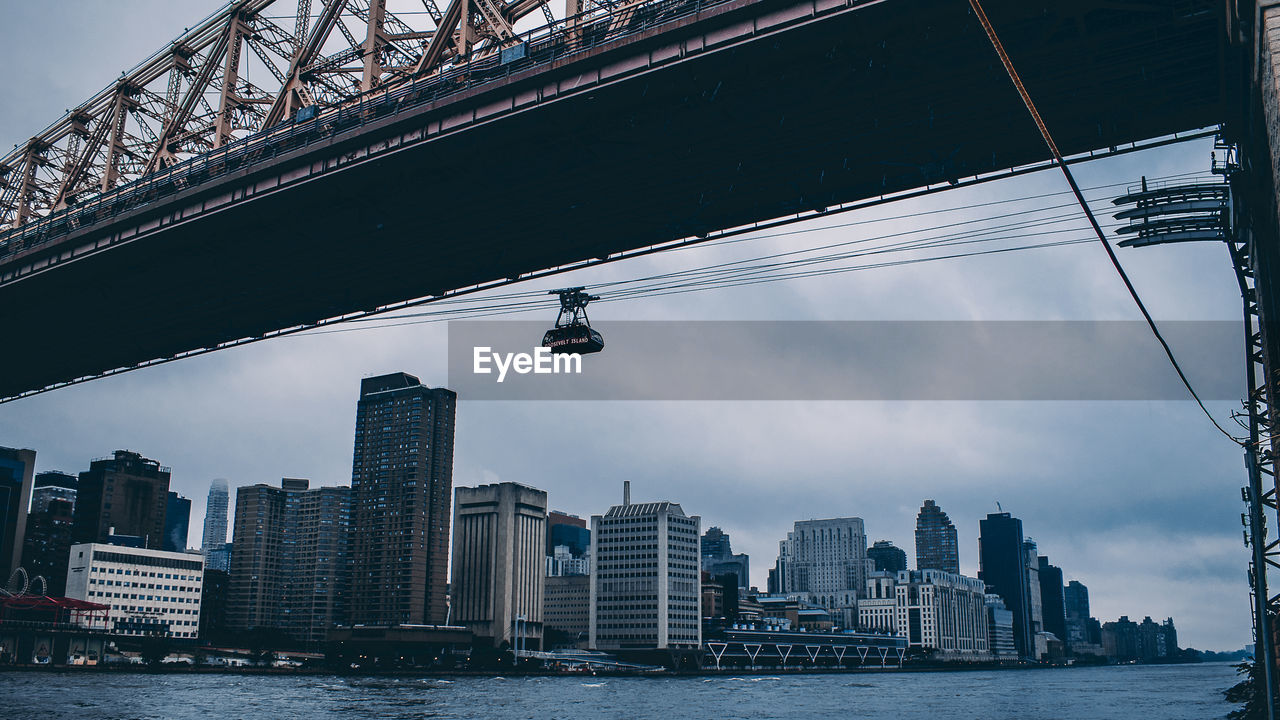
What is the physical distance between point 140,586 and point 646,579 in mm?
83065

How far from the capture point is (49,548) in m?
194

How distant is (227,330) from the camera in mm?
53719

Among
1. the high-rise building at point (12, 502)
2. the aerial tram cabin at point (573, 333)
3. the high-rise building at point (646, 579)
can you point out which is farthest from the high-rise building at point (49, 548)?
the aerial tram cabin at point (573, 333)

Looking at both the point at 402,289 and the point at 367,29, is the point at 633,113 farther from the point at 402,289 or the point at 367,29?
the point at 402,289

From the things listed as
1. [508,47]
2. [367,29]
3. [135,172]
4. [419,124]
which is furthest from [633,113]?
[135,172]

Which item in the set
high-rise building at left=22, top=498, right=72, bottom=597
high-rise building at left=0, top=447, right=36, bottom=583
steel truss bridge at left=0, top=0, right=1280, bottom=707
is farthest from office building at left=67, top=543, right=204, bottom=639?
steel truss bridge at left=0, top=0, right=1280, bottom=707

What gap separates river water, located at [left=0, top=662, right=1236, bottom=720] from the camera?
6631 centimetres

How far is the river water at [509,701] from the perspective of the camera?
66312 mm

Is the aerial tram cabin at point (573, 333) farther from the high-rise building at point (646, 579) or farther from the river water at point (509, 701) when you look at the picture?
the high-rise building at point (646, 579)

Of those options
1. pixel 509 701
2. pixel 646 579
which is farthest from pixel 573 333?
pixel 646 579

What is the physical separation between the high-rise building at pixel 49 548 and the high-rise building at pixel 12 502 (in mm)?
10652

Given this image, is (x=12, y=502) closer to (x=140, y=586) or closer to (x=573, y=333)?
(x=140, y=586)

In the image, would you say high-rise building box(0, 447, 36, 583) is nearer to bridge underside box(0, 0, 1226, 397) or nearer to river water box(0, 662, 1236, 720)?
river water box(0, 662, 1236, 720)

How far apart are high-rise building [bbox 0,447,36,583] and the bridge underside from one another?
150181mm
